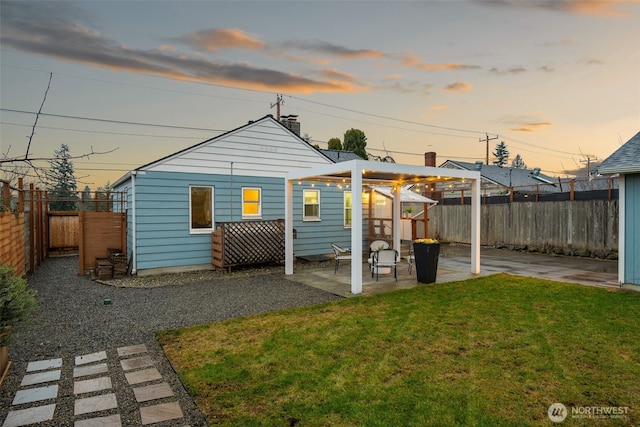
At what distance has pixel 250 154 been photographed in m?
12.0

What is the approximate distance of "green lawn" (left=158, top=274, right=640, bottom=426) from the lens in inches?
124

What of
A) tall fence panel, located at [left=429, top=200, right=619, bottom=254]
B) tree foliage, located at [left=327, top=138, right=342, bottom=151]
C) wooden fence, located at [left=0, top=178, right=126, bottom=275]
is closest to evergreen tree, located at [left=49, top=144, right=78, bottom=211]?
wooden fence, located at [left=0, top=178, right=126, bottom=275]

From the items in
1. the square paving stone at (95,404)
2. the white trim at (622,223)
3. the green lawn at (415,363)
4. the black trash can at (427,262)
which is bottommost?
the square paving stone at (95,404)

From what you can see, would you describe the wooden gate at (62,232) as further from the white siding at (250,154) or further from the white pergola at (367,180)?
the white pergola at (367,180)

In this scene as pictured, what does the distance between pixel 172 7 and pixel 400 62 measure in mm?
8000

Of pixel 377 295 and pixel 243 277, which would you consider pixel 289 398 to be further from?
pixel 243 277

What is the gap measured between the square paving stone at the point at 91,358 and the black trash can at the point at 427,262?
688 cm

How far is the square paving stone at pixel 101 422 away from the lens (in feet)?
9.80

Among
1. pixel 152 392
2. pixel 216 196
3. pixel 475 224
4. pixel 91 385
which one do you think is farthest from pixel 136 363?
pixel 475 224

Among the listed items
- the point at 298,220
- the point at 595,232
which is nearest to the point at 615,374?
the point at 298,220

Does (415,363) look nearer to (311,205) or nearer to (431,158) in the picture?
(311,205)

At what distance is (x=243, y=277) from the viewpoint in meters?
10.0

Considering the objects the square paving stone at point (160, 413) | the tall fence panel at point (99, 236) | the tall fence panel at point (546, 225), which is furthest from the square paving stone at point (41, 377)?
the tall fence panel at point (546, 225)

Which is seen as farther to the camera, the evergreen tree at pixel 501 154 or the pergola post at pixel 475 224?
the evergreen tree at pixel 501 154
